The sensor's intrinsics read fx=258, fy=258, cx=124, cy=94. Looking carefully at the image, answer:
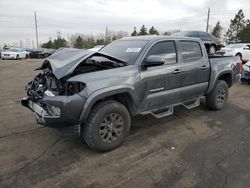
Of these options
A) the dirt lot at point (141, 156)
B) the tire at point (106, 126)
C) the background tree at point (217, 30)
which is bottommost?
the dirt lot at point (141, 156)

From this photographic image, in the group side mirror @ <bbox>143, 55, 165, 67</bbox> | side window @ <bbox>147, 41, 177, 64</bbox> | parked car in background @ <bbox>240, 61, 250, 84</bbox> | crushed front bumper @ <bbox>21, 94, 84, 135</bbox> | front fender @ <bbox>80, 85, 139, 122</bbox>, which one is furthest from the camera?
parked car in background @ <bbox>240, 61, 250, 84</bbox>

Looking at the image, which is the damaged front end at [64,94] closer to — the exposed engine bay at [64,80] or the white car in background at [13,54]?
the exposed engine bay at [64,80]

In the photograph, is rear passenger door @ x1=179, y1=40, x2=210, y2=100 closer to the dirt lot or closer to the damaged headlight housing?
the dirt lot

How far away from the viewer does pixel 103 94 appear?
3.83 m

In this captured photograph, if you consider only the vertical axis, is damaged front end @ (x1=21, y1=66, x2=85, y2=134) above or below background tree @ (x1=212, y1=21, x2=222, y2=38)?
below

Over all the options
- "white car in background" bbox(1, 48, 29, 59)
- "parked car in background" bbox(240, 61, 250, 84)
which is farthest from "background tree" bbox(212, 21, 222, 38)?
"parked car in background" bbox(240, 61, 250, 84)

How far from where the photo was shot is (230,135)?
4.86m

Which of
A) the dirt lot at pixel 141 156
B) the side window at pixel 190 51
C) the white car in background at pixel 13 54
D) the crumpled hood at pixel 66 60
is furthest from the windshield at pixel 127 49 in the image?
the white car in background at pixel 13 54

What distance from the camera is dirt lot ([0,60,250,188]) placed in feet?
10.8

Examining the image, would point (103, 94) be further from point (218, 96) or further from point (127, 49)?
point (218, 96)

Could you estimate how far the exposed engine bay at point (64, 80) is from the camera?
3.72 meters

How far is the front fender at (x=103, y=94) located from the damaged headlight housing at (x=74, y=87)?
18cm

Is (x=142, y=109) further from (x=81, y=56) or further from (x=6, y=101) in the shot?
(x=6, y=101)

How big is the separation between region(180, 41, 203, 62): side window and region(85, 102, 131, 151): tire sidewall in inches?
75.2
